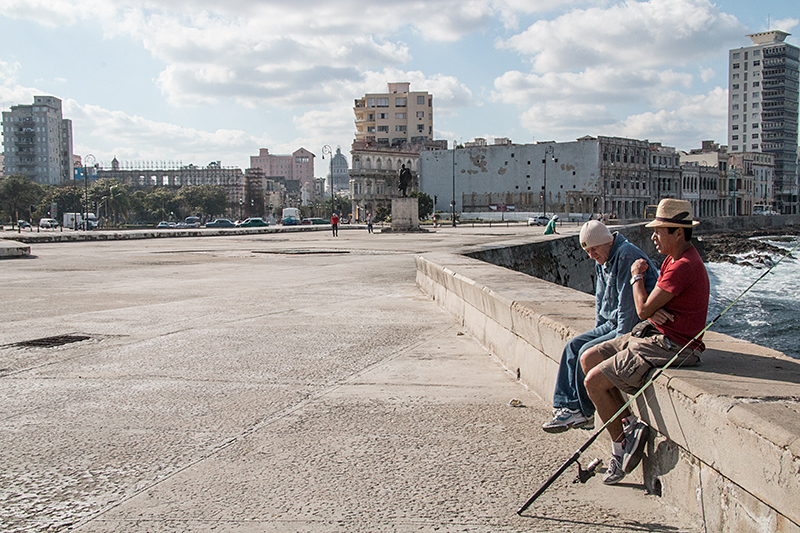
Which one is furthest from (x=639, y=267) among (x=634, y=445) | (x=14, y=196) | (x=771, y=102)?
(x=771, y=102)

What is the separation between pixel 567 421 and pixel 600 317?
771mm

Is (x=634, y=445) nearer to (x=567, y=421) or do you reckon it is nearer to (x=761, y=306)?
(x=567, y=421)

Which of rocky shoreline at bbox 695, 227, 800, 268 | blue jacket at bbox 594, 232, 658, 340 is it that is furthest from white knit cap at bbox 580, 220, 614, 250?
rocky shoreline at bbox 695, 227, 800, 268

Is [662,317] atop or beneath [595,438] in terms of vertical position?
atop

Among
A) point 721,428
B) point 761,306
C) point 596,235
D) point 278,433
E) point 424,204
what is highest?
point 424,204

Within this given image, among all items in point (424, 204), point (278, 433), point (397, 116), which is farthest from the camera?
point (397, 116)

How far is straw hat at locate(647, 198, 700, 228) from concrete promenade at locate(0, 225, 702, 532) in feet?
4.74

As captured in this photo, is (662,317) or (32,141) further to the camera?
(32,141)

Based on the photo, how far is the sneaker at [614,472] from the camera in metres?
3.76

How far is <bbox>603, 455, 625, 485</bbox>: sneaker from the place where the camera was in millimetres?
3756

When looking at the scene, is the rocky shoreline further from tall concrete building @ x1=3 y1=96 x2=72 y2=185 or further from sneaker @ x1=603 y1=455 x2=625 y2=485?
tall concrete building @ x1=3 y1=96 x2=72 y2=185

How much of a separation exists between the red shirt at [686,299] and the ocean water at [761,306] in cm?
1366

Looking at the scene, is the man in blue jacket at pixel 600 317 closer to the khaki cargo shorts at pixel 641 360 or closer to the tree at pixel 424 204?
the khaki cargo shorts at pixel 641 360

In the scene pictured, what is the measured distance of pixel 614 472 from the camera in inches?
149
